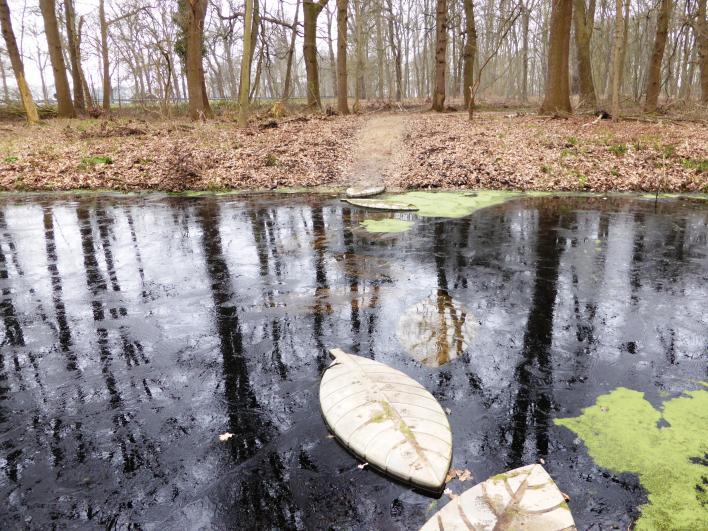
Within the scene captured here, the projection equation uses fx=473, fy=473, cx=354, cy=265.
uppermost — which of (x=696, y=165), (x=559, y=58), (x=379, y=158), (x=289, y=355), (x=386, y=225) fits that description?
(x=559, y=58)

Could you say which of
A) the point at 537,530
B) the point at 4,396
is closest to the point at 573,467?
the point at 537,530

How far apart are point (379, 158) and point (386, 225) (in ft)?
21.8

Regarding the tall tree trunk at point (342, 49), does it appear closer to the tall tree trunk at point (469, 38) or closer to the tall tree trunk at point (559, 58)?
the tall tree trunk at point (469, 38)

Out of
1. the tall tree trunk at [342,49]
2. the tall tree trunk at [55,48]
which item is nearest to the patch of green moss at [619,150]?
the tall tree trunk at [342,49]

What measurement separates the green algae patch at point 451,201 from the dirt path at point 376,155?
1754 mm

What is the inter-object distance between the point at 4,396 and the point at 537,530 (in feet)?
12.6

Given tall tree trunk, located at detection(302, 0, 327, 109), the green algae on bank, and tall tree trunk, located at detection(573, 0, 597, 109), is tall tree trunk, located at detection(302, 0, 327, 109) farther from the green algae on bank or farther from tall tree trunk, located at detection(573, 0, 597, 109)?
the green algae on bank

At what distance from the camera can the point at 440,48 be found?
841 inches

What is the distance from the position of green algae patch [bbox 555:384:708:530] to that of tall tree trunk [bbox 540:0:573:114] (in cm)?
1606

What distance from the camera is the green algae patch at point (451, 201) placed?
9539 millimetres

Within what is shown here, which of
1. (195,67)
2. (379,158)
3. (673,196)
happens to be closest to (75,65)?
(195,67)

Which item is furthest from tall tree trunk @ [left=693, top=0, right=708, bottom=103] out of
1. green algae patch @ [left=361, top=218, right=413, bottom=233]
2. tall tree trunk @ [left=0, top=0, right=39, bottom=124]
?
tall tree trunk @ [left=0, top=0, right=39, bottom=124]

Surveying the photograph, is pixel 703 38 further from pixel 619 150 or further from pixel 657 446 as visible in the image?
pixel 657 446

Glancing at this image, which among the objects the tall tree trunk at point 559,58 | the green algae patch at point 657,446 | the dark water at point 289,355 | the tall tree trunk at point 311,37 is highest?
the tall tree trunk at point 311,37
